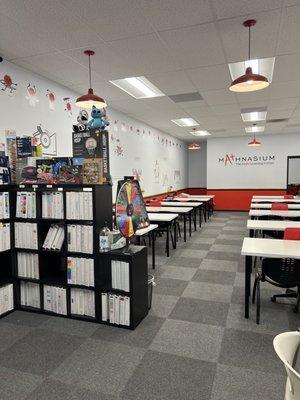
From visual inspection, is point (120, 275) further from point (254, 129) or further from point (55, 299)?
point (254, 129)

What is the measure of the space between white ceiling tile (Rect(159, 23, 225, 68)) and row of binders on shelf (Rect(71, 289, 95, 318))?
2939 millimetres

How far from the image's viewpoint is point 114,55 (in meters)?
3.80

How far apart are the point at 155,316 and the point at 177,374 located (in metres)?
0.95

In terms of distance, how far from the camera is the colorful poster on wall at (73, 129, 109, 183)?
2.97 metres

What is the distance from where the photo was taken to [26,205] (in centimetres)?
326

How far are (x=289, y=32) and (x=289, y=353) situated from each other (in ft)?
11.0

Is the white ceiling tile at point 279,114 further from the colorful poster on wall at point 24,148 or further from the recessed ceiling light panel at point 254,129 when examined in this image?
the colorful poster on wall at point 24,148

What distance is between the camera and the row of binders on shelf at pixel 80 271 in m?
3.02

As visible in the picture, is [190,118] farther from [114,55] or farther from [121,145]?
[114,55]

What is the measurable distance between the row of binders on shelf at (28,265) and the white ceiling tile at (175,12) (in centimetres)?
279

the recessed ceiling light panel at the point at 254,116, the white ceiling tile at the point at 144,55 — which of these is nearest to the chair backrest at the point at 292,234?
the white ceiling tile at the point at 144,55

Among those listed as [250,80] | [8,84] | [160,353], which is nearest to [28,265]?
[160,353]

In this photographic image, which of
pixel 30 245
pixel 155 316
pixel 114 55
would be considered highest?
pixel 114 55

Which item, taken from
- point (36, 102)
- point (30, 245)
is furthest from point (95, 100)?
point (30, 245)
